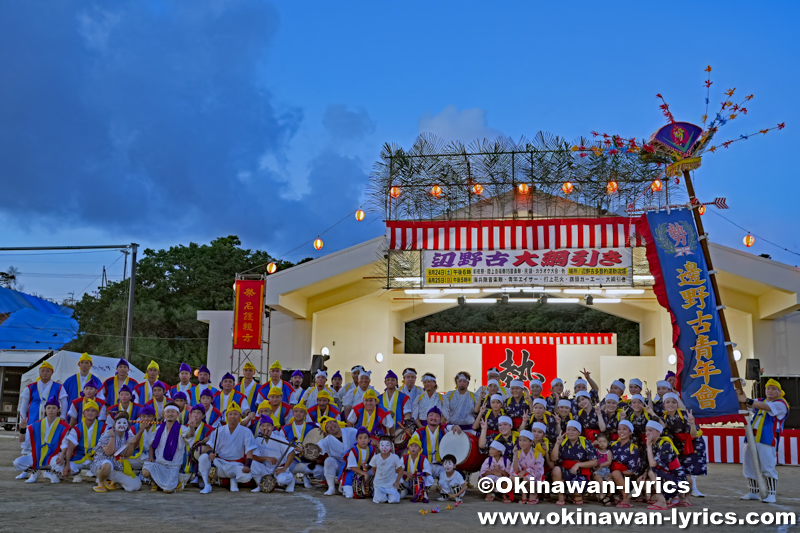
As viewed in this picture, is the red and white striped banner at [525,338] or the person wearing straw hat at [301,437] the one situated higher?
the red and white striped banner at [525,338]

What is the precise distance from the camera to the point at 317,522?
5.70 metres

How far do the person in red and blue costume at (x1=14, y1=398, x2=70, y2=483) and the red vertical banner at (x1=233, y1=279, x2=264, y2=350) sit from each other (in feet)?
22.6

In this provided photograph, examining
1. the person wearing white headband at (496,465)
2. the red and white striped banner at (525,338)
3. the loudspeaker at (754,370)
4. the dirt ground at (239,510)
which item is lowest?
the dirt ground at (239,510)

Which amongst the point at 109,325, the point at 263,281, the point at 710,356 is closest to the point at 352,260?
the point at 263,281

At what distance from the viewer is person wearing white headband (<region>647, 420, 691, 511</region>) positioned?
691 centimetres

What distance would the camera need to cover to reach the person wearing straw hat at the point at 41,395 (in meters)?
8.73

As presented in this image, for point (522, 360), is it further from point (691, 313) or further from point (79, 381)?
point (79, 381)

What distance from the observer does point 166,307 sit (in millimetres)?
25609

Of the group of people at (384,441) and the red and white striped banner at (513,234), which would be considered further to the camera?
the red and white striped banner at (513,234)

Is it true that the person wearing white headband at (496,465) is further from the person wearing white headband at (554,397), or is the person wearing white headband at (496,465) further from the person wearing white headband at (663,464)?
the person wearing white headband at (663,464)

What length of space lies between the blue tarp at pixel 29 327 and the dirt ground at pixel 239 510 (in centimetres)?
1567

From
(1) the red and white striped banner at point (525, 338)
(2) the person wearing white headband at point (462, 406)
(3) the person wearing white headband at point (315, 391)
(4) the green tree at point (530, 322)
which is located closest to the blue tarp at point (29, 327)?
(1) the red and white striped banner at point (525, 338)

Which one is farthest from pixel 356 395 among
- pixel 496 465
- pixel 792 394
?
pixel 792 394

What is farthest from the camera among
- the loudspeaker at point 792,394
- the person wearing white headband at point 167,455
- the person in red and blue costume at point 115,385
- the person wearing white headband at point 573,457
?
the loudspeaker at point 792,394
